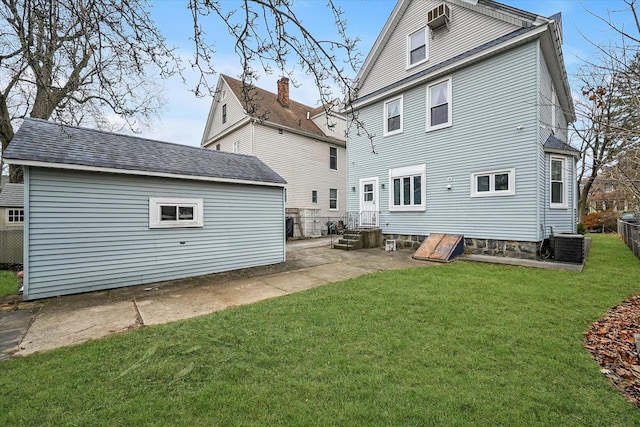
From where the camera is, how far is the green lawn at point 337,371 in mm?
2230

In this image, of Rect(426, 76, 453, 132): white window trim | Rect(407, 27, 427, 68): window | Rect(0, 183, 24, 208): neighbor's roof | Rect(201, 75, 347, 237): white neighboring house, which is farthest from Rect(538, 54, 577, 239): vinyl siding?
Rect(0, 183, 24, 208): neighbor's roof

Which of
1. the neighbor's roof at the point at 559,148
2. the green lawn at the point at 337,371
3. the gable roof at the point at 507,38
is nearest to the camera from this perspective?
the green lawn at the point at 337,371

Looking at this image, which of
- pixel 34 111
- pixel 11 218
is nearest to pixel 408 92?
pixel 34 111

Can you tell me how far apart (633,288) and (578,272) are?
1232mm

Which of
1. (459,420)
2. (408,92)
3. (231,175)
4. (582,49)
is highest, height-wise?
(408,92)

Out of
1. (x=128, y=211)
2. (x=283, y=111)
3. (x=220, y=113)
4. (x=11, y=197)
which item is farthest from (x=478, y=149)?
(x=11, y=197)

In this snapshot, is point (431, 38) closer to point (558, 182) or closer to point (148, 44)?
point (558, 182)

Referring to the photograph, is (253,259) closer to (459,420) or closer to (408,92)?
(459,420)

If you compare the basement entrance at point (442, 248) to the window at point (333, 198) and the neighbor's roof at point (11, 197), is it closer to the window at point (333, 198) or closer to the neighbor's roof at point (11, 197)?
the window at point (333, 198)

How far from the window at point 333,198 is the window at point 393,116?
8155 mm

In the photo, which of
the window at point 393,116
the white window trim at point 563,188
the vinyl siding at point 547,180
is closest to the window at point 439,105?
the window at point 393,116

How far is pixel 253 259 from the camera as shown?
27.8 feet

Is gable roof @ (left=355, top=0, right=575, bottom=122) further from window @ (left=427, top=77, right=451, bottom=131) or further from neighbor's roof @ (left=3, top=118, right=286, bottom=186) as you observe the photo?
neighbor's roof @ (left=3, top=118, right=286, bottom=186)

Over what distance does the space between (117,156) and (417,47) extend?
36.3 feet
